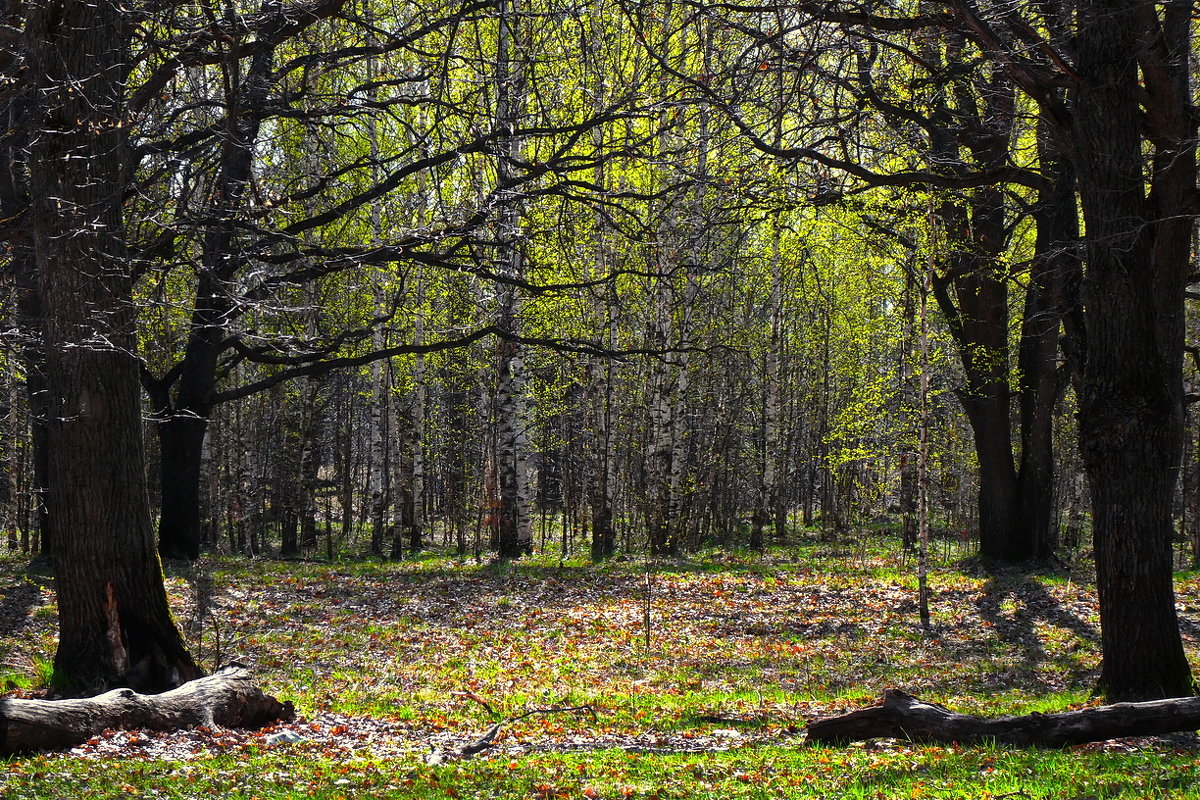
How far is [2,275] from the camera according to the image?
8820 millimetres

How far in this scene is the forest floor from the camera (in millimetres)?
5586

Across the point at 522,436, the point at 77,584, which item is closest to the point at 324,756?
the point at 77,584

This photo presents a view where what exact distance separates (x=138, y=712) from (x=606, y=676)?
514 centimetres

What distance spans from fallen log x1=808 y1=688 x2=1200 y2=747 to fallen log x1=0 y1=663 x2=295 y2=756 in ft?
14.7

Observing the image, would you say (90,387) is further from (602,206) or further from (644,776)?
(602,206)

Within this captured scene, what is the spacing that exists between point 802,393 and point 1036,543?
16995mm

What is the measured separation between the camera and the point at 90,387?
7406mm

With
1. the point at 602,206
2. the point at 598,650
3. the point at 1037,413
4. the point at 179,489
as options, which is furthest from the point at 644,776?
the point at 1037,413

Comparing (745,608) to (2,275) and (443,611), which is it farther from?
(2,275)

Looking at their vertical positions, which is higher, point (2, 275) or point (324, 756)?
point (2, 275)

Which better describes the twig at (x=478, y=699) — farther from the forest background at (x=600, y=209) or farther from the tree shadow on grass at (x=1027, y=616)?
the tree shadow on grass at (x=1027, y=616)

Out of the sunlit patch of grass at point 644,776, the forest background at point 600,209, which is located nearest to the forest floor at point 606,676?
the sunlit patch of grass at point 644,776

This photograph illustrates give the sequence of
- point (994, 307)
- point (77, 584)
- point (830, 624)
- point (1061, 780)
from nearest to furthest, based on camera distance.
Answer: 1. point (1061, 780)
2. point (77, 584)
3. point (830, 624)
4. point (994, 307)

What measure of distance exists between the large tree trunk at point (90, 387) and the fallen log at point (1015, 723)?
5.45 m
